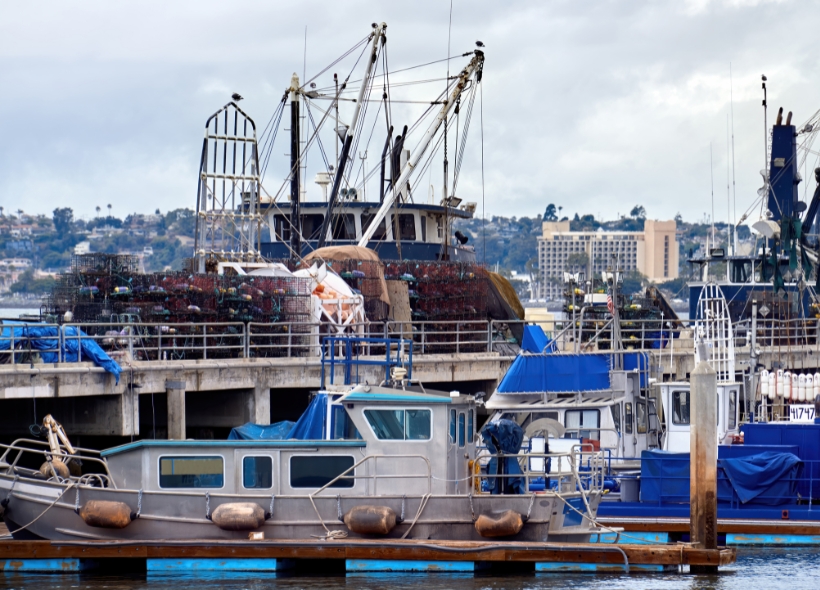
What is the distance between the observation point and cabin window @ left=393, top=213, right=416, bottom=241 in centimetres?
4597

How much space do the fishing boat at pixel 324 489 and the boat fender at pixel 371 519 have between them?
20mm

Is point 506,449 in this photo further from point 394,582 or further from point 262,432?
point 262,432

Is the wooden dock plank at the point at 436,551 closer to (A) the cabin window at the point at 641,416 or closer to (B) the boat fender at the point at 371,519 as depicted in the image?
(B) the boat fender at the point at 371,519

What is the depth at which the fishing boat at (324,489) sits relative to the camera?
833 inches

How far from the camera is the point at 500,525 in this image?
2102 cm

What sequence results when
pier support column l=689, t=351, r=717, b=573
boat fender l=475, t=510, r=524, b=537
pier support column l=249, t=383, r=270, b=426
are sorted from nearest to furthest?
pier support column l=689, t=351, r=717, b=573 < boat fender l=475, t=510, r=524, b=537 < pier support column l=249, t=383, r=270, b=426

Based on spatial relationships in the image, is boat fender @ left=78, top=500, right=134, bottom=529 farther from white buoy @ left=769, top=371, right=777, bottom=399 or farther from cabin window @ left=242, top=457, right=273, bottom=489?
white buoy @ left=769, top=371, right=777, bottom=399

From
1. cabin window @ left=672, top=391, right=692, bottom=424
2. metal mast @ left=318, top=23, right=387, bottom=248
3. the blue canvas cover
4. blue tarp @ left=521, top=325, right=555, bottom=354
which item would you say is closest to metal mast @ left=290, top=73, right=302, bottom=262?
metal mast @ left=318, top=23, right=387, bottom=248

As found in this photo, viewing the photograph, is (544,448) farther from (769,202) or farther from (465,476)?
(769,202)

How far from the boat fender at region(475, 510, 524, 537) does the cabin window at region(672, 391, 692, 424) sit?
723 centimetres

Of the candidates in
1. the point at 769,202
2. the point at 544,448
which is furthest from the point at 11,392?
the point at 769,202

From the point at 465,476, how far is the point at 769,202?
3755 cm

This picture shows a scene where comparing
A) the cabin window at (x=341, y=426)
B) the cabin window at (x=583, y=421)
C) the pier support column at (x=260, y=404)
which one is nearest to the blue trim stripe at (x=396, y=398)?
the cabin window at (x=341, y=426)

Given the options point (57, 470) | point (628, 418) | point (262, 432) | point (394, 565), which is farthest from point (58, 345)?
point (628, 418)
